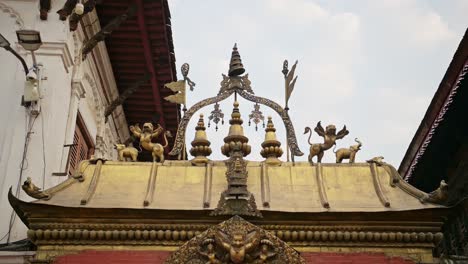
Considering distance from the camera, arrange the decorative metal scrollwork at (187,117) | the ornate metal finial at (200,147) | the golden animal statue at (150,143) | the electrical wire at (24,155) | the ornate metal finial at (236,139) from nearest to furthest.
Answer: the ornate metal finial at (236,139) < the ornate metal finial at (200,147) < the golden animal statue at (150,143) < the decorative metal scrollwork at (187,117) < the electrical wire at (24,155)

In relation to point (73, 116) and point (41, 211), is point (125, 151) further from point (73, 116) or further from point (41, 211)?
point (73, 116)

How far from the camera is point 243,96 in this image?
8219mm

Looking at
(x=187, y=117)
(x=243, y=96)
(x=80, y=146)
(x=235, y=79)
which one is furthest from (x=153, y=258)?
(x=80, y=146)

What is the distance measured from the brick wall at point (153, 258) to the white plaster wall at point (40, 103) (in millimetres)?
2684

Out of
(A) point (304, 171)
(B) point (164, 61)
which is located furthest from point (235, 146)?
(B) point (164, 61)

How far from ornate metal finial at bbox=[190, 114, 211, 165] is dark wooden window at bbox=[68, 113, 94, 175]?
3.91 metres

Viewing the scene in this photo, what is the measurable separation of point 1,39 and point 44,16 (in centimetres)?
137

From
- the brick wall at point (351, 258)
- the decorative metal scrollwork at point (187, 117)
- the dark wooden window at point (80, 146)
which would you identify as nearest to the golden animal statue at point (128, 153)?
the decorative metal scrollwork at point (187, 117)

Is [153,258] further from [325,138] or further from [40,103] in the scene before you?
[40,103]

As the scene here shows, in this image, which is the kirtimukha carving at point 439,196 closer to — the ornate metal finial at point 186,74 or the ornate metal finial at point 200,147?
the ornate metal finial at point 200,147

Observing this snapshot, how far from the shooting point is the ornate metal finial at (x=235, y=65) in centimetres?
834

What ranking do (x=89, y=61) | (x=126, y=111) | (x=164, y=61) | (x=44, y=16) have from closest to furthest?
(x=44, y=16) < (x=89, y=61) < (x=164, y=61) < (x=126, y=111)

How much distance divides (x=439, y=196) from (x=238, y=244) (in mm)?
2109

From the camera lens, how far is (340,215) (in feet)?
21.2
